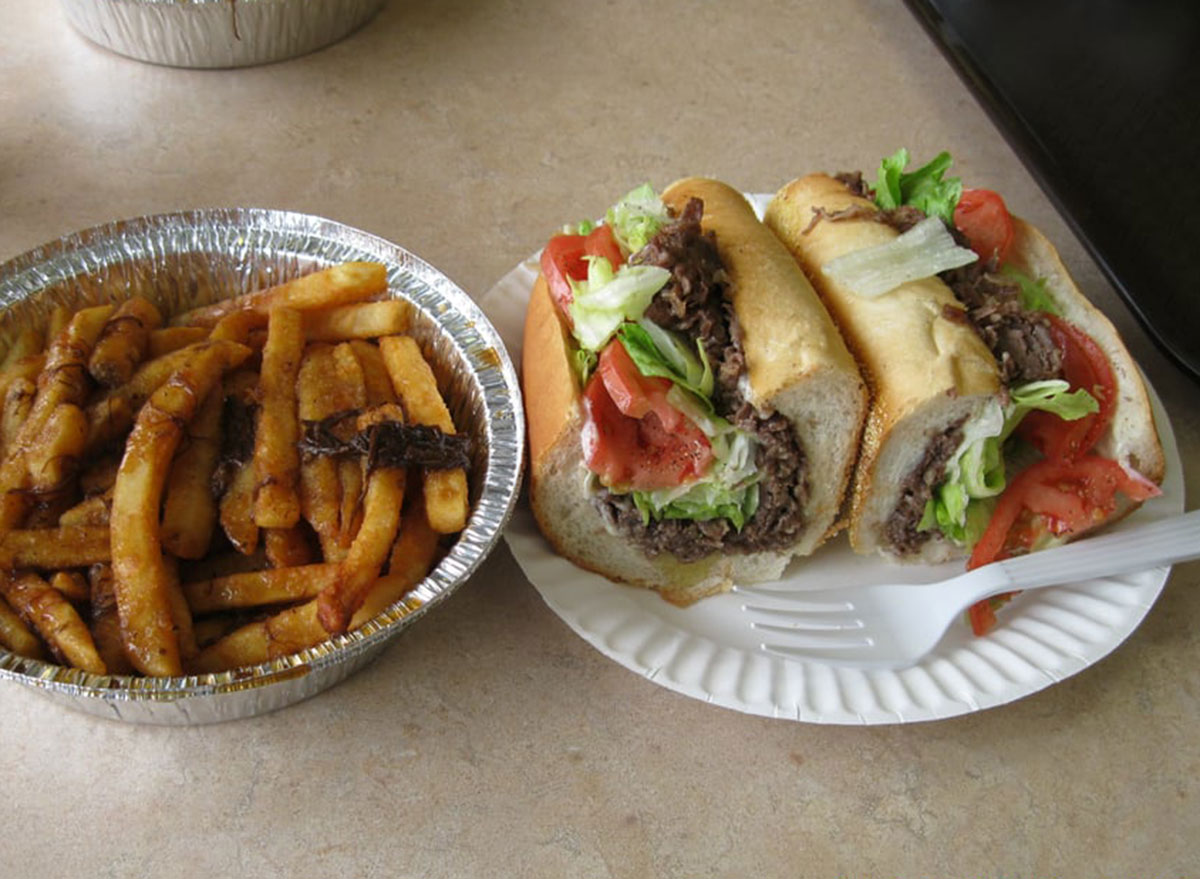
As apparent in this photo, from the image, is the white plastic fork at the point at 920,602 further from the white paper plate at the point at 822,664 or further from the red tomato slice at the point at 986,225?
the red tomato slice at the point at 986,225

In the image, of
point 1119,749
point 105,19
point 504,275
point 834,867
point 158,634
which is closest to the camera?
point 158,634

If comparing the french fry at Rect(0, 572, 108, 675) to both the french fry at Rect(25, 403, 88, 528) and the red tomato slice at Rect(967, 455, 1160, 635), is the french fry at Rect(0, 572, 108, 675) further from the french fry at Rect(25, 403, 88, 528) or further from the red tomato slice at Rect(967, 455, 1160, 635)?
the red tomato slice at Rect(967, 455, 1160, 635)

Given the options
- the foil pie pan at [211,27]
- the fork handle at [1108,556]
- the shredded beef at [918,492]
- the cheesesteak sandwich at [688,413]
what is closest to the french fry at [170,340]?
the cheesesteak sandwich at [688,413]

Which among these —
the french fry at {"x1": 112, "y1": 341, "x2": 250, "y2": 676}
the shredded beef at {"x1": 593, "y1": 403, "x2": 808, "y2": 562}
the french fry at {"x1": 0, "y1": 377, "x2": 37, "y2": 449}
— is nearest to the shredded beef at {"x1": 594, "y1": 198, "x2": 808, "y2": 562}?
the shredded beef at {"x1": 593, "y1": 403, "x2": 808, "y2": 562}

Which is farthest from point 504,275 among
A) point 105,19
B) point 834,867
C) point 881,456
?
point 834,867

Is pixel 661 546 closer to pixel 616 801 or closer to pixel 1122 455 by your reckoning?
pixel 616 801
